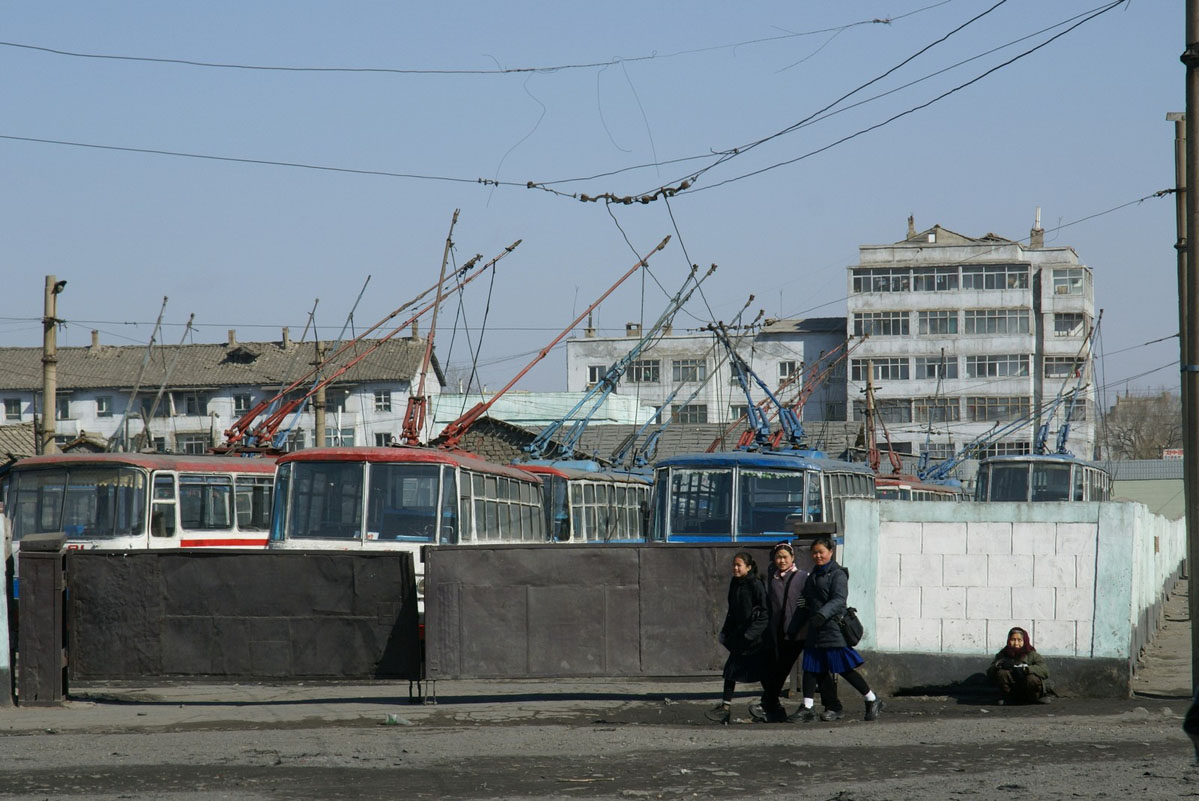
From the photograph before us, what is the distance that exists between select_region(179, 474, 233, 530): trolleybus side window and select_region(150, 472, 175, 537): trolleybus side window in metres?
0.22

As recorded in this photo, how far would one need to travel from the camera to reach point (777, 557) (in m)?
12.0

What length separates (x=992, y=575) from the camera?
1345cm

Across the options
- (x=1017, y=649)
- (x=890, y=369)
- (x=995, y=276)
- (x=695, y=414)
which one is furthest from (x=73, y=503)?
(x=695, y=414)

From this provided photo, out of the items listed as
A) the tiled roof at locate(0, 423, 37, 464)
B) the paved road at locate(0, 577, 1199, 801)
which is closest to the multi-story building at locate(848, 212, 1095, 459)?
the tiled roof at locate(0, 423, 37, 464)

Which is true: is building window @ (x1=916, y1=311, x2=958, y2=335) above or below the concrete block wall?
above

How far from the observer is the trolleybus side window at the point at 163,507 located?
22766 mm

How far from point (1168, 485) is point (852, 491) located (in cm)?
5053

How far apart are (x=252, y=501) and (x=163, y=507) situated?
2.46m

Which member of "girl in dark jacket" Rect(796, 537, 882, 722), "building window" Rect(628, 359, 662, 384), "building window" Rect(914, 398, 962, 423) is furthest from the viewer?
"building window" Rect(628, 359, 662, 384)

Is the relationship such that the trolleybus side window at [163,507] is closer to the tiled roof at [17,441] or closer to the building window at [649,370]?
the tiled roof at [17,441]

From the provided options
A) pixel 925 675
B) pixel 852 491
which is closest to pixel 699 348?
pixel 852 491

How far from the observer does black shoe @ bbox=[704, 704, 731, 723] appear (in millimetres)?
11719

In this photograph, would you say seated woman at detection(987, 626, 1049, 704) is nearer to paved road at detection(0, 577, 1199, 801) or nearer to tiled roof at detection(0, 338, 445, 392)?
paved road at detection(0, 577, 1199, 801)

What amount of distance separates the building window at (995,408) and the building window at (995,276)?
20.7 ft
